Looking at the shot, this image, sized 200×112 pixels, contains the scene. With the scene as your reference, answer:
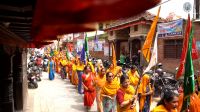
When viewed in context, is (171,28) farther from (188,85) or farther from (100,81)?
(188,85)

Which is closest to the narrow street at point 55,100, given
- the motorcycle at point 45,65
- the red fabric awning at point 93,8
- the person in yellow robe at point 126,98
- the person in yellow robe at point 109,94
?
the person in yellow robe at point 109,94

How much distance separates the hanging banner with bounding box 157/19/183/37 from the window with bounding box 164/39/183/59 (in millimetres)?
420

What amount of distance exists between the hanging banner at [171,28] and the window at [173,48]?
0.42 metres

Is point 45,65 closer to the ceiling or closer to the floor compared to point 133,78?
closer to the floor

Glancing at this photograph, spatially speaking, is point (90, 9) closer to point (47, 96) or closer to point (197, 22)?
point (47, 96)

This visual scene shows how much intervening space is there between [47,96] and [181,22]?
315 inches

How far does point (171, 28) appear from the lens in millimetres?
17141

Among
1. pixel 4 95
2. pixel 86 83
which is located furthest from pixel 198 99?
pixel 86 83

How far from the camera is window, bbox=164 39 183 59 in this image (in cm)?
1659

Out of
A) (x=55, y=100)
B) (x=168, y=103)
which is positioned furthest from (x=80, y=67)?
(x=168, y=103)

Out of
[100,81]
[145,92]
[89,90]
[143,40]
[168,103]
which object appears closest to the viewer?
[168,103]

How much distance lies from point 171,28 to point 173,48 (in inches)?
44.4

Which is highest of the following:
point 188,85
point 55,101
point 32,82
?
point 188,85

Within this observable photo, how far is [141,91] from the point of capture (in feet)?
25.2
